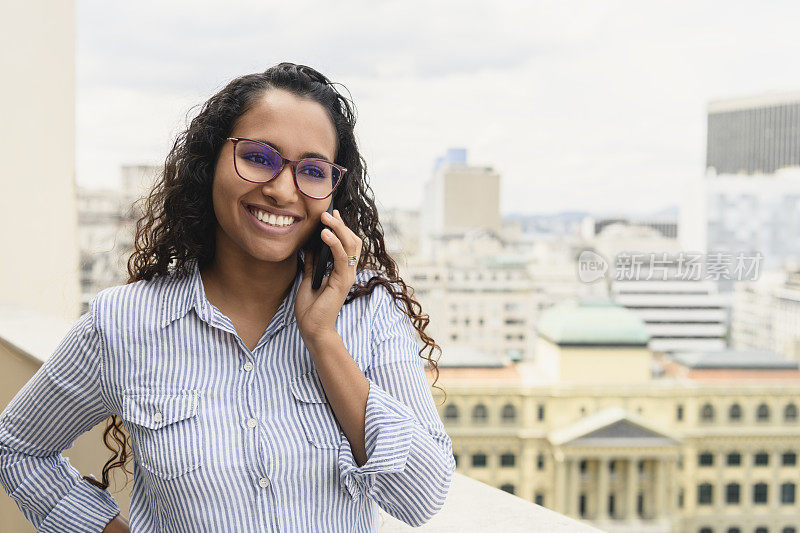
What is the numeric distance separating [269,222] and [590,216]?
25160 mm

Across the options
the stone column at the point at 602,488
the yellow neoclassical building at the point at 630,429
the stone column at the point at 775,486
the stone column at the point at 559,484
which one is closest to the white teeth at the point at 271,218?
the yellow neoclassical building at the point at 630,429

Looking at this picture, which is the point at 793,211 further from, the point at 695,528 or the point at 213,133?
the point at 213,133

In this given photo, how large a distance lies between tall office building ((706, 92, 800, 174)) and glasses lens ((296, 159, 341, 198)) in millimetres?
23936

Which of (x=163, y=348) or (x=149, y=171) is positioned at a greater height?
(x=149, y=171)

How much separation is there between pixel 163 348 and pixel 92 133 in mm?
25082

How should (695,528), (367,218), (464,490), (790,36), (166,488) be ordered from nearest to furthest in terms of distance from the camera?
(166,488)
(367,218)
(464,490)
(695,528)
(790,36)

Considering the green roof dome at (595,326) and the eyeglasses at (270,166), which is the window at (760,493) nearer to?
the green roof dome at (595,326)

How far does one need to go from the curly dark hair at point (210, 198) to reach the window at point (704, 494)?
21.3 metres

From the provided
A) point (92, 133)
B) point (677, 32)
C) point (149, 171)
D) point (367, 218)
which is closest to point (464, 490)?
point (367, 218)

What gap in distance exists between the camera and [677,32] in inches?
1211

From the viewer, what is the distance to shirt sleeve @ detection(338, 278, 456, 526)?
0.48 metres

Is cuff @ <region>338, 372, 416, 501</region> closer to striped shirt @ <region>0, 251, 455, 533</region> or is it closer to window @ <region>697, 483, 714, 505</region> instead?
striped shirt @ <region>0, 251, 455, 533</region>

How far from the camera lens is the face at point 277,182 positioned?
1.74ft

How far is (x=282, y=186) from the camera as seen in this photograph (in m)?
0.53
